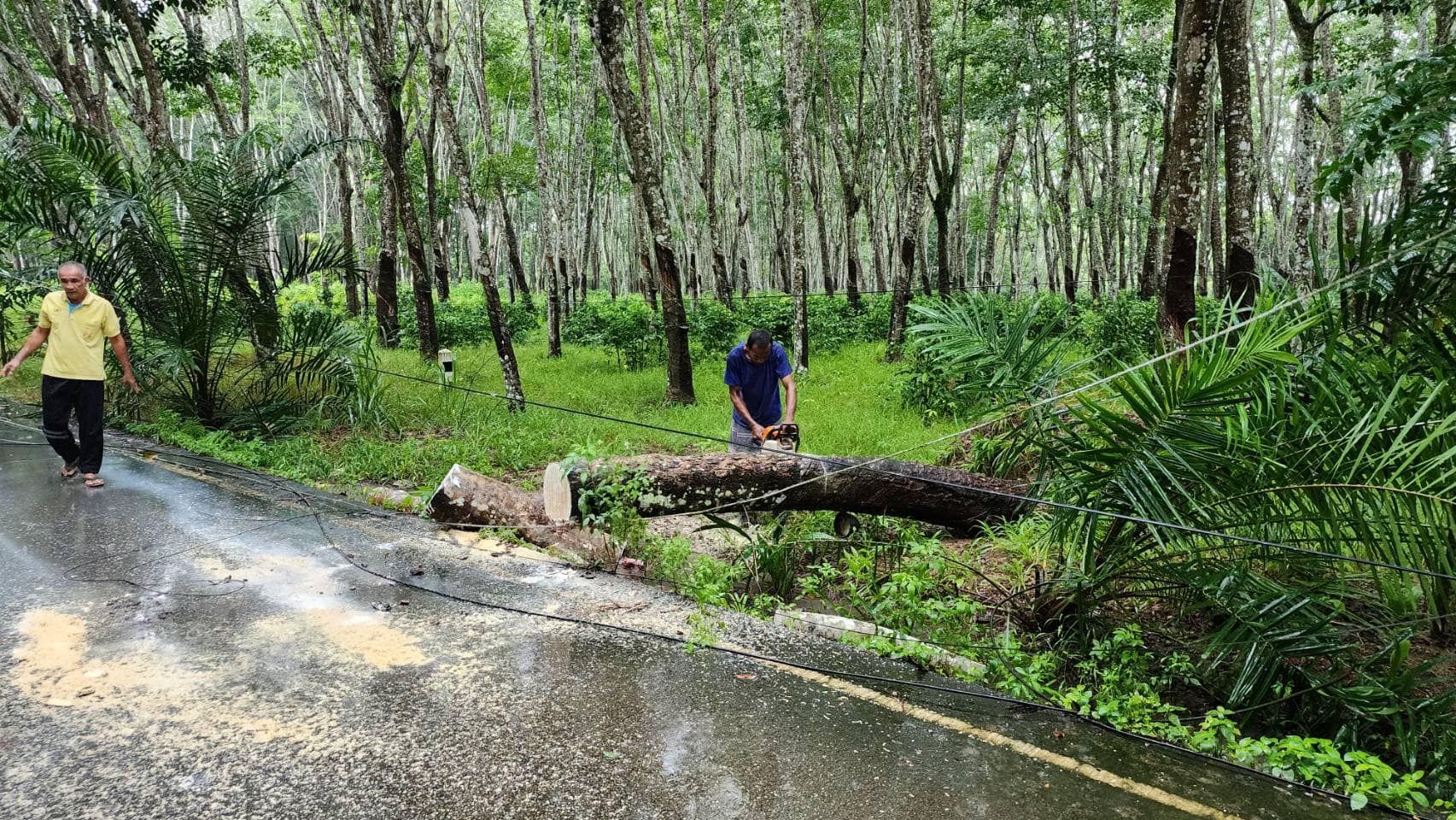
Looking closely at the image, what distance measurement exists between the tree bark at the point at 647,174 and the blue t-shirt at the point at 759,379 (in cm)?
376

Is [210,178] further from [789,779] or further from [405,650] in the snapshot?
[789,779]

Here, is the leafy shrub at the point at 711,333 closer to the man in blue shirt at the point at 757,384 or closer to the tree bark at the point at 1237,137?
the man in blue shirt at the point at 757,384

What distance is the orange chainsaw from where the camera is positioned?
18.4 ft

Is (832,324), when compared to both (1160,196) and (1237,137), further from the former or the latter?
(1237,137)

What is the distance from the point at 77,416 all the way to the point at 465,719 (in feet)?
17.4

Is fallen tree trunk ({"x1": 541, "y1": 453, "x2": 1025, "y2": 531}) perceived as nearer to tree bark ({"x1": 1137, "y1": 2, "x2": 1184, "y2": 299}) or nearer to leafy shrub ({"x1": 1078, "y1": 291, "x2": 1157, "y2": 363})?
leafy shrub ({"x1": 1078, "y1": 291, "x2": 1157, "y2": 363})

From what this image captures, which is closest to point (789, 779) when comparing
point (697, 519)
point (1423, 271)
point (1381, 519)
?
point (1381, 519)

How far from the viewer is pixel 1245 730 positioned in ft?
10.5

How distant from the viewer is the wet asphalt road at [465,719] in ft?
8.41

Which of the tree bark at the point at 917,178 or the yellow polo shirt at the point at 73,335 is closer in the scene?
the yellow polo shirt at the point at 73,335

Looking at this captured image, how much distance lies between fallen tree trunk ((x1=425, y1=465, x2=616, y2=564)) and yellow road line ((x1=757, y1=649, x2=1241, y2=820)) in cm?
219

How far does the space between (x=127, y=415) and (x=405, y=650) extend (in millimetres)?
7437

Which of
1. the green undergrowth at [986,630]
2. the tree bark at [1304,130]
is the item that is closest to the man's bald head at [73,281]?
the green undergrowth at [986,630]

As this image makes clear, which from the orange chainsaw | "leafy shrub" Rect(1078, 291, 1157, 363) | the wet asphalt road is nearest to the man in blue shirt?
the orange chainsaw
